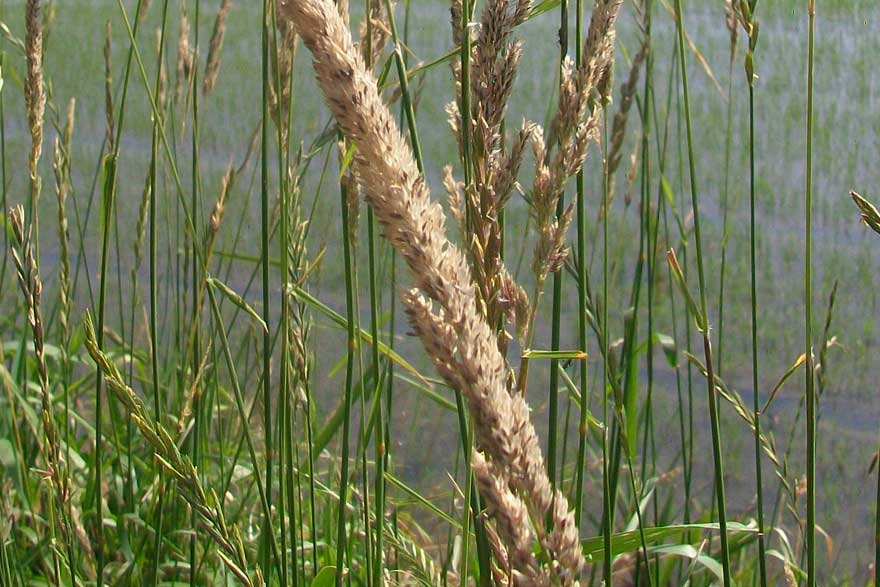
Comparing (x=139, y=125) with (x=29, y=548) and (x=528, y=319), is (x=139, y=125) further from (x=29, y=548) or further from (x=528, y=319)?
(x=528, y=319)

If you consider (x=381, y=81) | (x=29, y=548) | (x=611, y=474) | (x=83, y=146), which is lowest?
(x=29, y=548)

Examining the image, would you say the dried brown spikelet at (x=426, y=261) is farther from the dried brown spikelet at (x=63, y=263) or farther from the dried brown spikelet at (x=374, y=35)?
the dried brown spikelet at (x=63, y=263)

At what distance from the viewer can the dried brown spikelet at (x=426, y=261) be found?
446mm

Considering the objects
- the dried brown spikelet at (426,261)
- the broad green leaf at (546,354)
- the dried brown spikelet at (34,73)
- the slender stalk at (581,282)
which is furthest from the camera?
the dried brown spikelet at (34,73)

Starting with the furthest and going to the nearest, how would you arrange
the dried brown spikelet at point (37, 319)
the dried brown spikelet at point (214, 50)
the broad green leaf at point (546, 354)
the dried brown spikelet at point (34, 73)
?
the dried brown spikelet at point (214, 50) → the dried brown spikelet at point (34, 73) → the dried brown spikelet at point (37, 319) → the broad green leaf at point (546, 354)

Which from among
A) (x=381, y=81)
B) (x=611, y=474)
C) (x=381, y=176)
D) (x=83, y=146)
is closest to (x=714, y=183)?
(x=83, y=146)

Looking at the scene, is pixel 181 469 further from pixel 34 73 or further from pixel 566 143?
pixel 34 73

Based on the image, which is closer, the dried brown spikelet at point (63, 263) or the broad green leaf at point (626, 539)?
the broad green leaf at point (626, 539)

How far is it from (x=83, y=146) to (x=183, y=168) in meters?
1.42

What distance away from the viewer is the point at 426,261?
0.45 m

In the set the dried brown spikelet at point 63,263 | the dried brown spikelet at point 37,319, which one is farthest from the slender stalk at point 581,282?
the dried brown spikelet at point 63,263

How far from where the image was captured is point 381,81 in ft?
3.12

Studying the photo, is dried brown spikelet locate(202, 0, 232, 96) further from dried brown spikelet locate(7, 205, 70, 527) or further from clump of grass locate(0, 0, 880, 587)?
dried brown spikelet locate(7, 205, 70, 527)

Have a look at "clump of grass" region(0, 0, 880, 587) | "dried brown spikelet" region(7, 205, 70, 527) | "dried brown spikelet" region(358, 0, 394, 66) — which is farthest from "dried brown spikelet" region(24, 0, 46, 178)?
"dried brown spikelet" region(358, 0, 394, 66)
